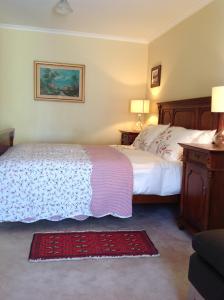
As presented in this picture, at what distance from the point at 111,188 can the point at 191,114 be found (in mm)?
1497

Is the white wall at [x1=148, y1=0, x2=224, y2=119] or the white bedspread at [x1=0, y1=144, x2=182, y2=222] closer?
the white bedspread at [x1=0, y1=144, x2=182, y2=222]

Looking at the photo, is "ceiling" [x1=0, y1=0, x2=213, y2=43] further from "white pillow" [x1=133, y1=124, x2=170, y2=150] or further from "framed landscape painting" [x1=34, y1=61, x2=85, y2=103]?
"white pillow" [x1=133, y1=124, x2=170, y2=150]

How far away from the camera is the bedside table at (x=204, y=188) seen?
2.26 metres

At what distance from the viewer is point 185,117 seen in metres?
3.66

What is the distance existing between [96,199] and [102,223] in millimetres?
341

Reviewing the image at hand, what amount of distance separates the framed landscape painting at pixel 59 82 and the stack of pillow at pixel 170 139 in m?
1.76

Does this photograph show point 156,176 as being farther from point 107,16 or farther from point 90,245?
point 107,16

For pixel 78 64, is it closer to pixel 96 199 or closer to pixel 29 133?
pixel 29 133

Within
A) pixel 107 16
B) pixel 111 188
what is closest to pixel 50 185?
pixel 111 188

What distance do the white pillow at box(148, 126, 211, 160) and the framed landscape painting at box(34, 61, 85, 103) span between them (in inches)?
82.6

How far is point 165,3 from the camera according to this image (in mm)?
3369

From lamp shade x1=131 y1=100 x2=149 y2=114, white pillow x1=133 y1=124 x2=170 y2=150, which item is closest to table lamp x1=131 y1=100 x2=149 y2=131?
lamp shade x1=131 y1=100 x2=149 y2=114

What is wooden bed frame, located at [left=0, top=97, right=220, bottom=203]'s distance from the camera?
2.94 metres

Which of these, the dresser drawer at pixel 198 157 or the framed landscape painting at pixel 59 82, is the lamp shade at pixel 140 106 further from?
the dresser drawer at pixel 198 157
